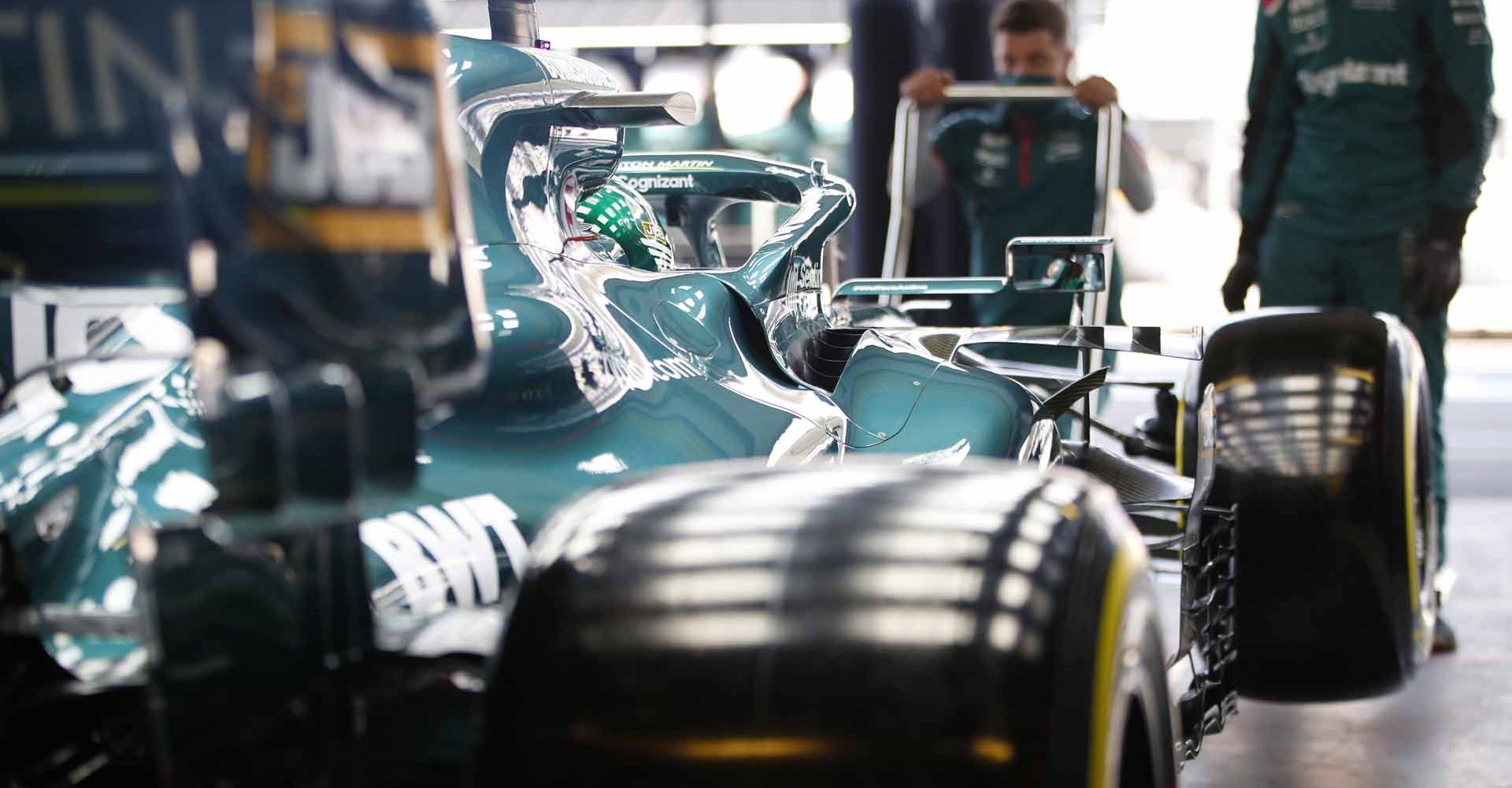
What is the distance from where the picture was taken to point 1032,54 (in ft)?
13.0

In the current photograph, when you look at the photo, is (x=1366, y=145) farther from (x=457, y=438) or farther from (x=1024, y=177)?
(x=457, y=438)

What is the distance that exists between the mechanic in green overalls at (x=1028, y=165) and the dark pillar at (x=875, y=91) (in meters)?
2.87

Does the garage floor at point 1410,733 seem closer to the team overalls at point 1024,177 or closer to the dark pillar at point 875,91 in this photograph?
the team overalls at point 1024,177

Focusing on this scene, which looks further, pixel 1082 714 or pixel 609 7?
pixel 609 7

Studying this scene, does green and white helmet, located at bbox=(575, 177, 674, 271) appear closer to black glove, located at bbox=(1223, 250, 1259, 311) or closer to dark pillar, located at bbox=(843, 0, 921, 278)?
black glove, located at bbox=(1223, 250, 1259, 311)

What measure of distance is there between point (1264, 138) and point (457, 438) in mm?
2794

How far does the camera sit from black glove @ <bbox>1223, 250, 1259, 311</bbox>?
3486mm

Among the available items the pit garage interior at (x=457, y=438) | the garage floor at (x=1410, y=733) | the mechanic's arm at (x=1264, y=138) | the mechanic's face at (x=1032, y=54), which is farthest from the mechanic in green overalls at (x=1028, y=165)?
the pit garage interior at (x=457, y=438)

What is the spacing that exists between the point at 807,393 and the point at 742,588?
0.87 m

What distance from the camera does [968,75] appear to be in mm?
7121

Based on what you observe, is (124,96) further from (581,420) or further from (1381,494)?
(1381,494)

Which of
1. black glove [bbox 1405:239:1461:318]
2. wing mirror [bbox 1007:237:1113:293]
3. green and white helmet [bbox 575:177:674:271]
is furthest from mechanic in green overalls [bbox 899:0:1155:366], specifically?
green and white helmet [bbox 575:177:674:271]

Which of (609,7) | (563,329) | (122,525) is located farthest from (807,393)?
(609,7)

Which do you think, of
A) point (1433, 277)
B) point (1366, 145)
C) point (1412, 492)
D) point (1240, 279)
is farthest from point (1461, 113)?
point (1412, 492)
